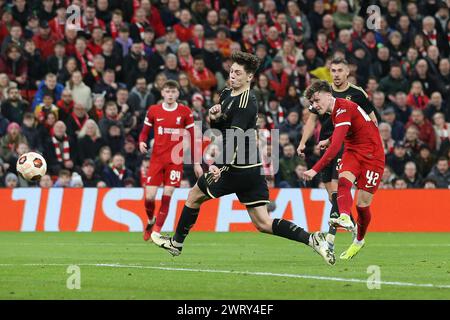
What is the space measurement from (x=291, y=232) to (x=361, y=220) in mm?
2258

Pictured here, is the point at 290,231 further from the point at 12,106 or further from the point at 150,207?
the point at 12,106

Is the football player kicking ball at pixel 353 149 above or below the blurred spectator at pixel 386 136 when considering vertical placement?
above

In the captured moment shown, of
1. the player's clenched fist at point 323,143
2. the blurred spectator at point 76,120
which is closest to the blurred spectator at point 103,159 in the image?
the blurred spectator at point 76,120

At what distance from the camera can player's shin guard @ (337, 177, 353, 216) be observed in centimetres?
1315

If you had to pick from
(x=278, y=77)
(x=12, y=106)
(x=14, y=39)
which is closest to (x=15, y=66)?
(x=14, y=39)

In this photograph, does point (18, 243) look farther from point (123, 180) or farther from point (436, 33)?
point (436, 33)

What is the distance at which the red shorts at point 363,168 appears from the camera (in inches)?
533

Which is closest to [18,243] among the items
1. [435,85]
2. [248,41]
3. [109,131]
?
[109,131]

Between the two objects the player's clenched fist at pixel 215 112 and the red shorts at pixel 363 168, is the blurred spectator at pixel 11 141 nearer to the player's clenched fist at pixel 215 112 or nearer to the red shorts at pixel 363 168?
the red shorts at pixel 363 168

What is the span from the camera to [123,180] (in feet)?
72.2

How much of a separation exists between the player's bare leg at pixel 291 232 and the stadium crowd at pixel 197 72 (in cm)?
984

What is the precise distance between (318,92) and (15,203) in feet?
31.9

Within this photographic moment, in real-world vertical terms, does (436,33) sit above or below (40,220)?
above

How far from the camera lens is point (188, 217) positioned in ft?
42.0
